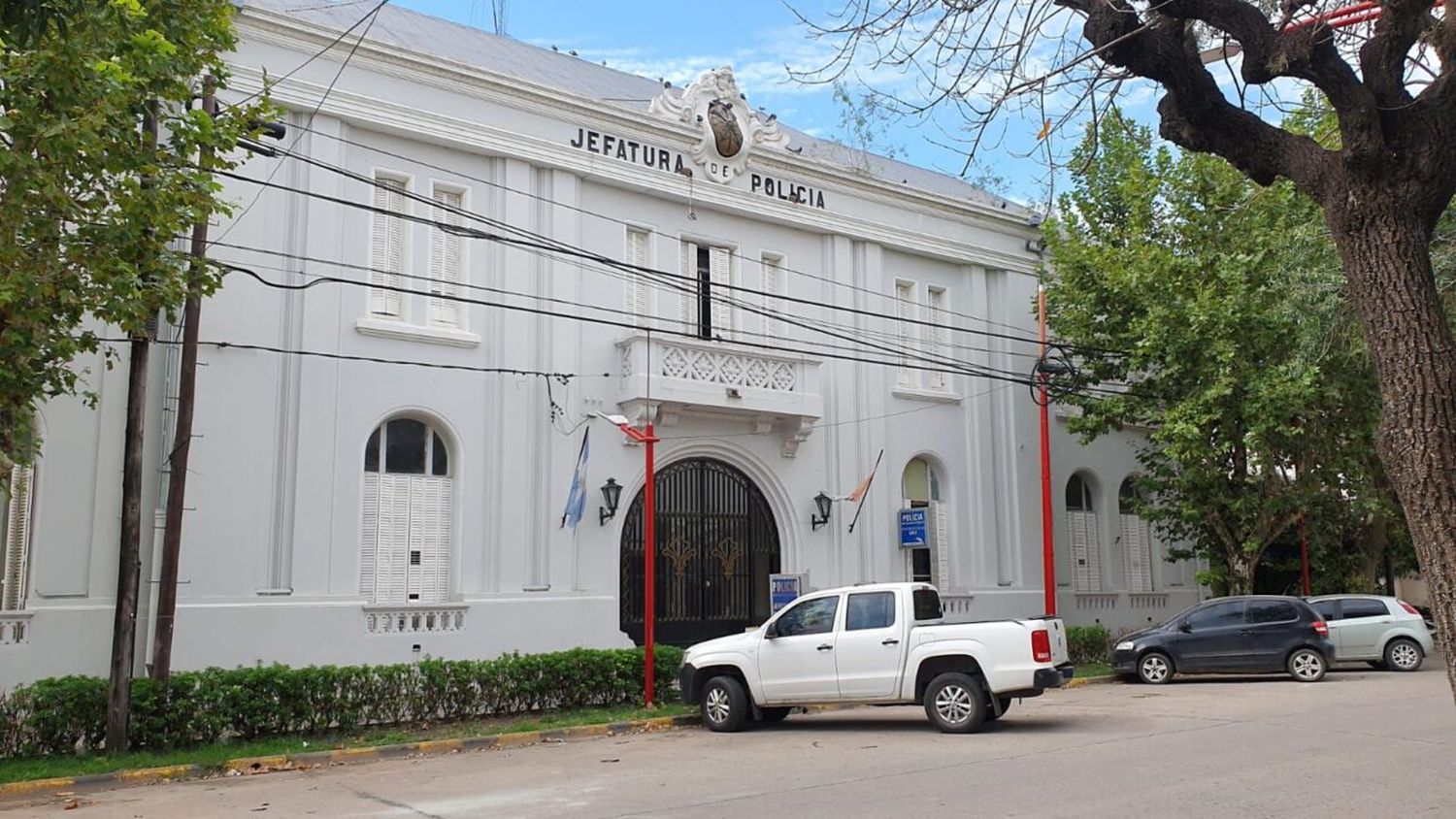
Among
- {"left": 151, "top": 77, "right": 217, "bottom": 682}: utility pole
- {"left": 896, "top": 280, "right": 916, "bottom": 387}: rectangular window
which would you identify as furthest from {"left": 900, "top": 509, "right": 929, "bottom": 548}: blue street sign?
{"left": 151, "top": 77, "right": 217, "bottom": 682}: utility pole

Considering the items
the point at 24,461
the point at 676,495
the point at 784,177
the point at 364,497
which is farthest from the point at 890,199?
the point at 24,461

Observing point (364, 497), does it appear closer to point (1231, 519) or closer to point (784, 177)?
point (784, 177)

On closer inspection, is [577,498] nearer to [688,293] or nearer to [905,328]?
[688,293]

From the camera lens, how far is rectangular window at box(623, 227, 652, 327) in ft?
68.5

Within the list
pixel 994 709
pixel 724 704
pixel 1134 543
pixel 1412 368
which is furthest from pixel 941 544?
pixel 1412 368

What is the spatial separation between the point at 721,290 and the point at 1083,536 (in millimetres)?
11012

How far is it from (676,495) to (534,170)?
5956mm

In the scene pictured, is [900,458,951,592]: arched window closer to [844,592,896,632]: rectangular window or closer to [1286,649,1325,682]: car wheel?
[1286,649,1325,682]: car wheel

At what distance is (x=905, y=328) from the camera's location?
24859 millimetres

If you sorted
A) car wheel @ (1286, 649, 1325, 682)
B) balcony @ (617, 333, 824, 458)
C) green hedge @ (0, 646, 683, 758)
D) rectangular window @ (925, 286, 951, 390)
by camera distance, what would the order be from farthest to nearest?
rectangular window @ (925, 286, 951, 390), car wheel @ (1286, 649, 1325, 682), balcony @ (617, 333, 824, 458), green hedge @ (0, 646, 683, 758)

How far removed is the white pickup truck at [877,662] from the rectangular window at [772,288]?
26.5ft

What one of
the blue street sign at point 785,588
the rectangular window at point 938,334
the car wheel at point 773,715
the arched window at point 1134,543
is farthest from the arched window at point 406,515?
the arched window at point 1134,543

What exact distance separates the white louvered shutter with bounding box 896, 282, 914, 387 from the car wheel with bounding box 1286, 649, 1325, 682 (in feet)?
28.2

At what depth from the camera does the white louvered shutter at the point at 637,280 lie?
2089 cm
